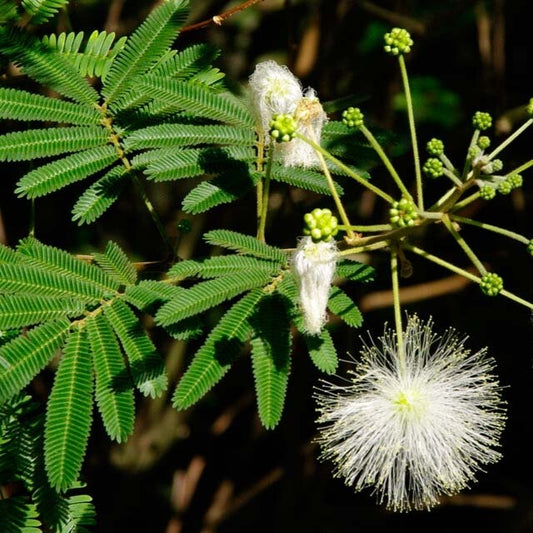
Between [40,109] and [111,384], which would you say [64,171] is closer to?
[40,109]

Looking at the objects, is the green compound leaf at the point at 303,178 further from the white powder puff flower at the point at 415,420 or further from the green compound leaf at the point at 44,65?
the green compound leaf at the point at 44,65

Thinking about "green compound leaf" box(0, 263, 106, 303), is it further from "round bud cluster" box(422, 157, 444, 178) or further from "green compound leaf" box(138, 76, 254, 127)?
"round bud cluster" box(422, 157, 444, 178)

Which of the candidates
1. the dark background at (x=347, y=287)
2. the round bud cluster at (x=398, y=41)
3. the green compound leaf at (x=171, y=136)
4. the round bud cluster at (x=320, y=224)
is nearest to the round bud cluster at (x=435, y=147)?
the round bud cluster at (x=398, y=41)

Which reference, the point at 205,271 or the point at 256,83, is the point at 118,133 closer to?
the point at 256,83

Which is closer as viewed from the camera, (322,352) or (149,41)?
(322,352)

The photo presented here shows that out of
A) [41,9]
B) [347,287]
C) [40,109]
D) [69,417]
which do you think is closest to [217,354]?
[69,417]

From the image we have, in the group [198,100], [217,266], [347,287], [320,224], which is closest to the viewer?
[320,224]

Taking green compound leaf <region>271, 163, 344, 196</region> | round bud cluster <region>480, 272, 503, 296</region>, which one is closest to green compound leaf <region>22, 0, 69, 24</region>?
green compound leaf <region>271, 163, 344, 196</region>
